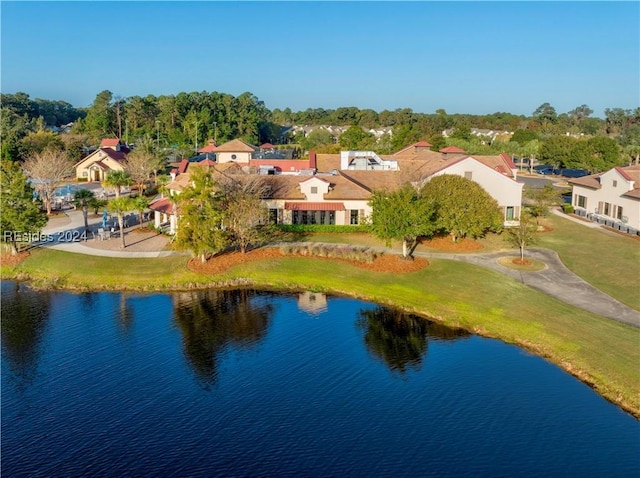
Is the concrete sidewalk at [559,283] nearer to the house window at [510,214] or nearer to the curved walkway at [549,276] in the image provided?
the curved walkway at [549,276]

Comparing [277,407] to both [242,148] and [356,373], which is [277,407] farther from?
[242,148]

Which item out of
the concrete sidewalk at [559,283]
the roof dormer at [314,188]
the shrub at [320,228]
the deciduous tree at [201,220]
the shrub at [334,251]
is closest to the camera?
the concrete sidewalk at [559,283]

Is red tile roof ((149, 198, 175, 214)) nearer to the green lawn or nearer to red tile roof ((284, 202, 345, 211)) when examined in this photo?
red tile roof ((284, 202, 345, 211))

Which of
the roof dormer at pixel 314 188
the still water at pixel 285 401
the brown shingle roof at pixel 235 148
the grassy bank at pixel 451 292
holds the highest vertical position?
the brown shingle roof at pixel 235 148

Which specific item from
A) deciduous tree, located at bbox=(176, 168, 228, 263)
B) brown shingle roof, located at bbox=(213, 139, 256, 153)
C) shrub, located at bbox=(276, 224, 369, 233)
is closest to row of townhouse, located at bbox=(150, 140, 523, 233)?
shrub, located at bbox=(276, 224, 369, 233)

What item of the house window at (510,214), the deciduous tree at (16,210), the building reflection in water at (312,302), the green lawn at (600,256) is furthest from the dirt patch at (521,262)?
the deciduous tree at (16,210)

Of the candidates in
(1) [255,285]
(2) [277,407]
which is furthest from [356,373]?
(1) [255,285]
